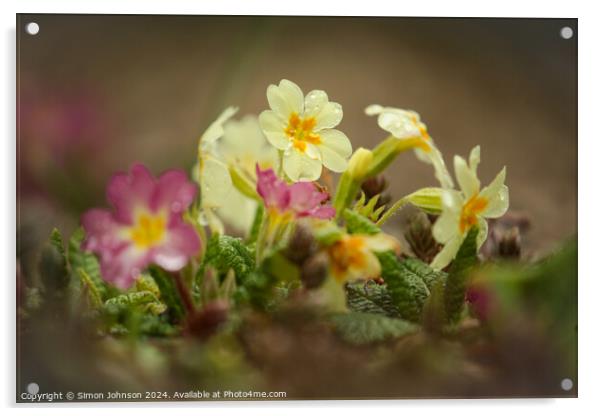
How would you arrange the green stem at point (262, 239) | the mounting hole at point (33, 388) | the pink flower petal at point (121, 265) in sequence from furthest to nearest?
the mounting hole at point (33, 388) < the green stem at point (262, 239) < the pink flower petal at point (121, 265)

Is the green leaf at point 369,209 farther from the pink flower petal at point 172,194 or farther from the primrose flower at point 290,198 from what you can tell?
the pink flower petal at point 172,194

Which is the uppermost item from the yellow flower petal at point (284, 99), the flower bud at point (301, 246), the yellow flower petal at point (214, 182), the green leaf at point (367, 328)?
the yellow flower petal at point (284, 99)

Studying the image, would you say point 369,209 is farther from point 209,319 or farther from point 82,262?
point 82,262

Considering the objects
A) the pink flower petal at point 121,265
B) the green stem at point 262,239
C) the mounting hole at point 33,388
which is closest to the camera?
the pink flower petal at point 121,265

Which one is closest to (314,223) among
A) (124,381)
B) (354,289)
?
(354,289)

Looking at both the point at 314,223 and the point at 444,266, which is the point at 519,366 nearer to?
the point at 444,266

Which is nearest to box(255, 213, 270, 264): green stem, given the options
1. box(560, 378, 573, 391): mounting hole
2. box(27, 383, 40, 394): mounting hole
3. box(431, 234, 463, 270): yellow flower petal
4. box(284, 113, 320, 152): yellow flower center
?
box(284, 113, 320, 152): yellow flower center

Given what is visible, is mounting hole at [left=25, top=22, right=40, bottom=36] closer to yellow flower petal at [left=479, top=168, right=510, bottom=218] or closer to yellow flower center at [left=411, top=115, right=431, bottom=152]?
yellow flower center at [left=411, top=115, right=431, bottom=152]

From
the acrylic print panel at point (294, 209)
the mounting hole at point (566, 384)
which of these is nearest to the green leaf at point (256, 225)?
the acrylic print panel at point (294, 209)
